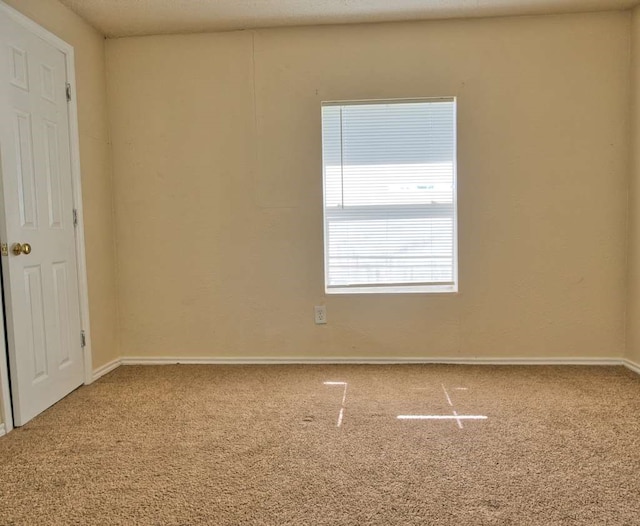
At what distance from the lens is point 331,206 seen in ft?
10.8

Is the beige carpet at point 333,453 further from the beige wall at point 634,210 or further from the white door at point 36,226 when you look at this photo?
the beige wall at point 634,210

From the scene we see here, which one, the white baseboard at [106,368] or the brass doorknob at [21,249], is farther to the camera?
the white baseboard at [106,368]

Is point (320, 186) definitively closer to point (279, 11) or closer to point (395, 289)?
point (395, 289)

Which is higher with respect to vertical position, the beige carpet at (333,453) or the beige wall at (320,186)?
the beige wall at (320,186)

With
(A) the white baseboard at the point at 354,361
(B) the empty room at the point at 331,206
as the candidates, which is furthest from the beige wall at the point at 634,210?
(A) the white baseboard at the point at 354,361

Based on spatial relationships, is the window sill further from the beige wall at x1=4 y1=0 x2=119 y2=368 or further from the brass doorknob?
the brass doorknob

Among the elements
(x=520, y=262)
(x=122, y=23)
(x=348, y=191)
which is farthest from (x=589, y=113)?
(x=122, y=23)

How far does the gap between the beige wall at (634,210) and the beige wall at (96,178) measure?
3.59 m

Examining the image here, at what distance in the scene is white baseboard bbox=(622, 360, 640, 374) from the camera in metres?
2.98

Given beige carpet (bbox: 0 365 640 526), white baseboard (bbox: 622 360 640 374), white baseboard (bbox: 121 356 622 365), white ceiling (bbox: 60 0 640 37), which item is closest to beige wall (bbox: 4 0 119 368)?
white ceiling (bbox: 60 0 640 37)

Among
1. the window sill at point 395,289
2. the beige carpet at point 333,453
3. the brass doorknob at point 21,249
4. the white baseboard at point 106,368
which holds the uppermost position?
the brass doorknob at point 21,249

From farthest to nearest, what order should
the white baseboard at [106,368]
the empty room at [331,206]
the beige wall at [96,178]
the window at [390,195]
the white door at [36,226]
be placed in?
the window at [390,195]
the white baseboard at [106,368]
the beige wall at [96,178]
the empty room at [331,206]
the white door at [36,226]

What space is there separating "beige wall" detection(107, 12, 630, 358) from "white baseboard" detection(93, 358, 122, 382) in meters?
0.12

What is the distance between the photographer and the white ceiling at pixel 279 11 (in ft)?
9.27
